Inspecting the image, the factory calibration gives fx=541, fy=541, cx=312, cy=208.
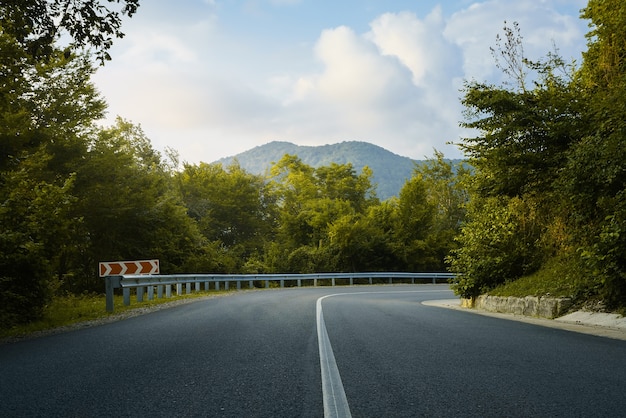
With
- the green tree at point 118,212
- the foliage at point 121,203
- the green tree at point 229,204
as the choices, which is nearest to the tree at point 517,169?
the foliage at point 121,203

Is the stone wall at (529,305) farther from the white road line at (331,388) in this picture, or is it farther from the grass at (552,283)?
the white road line at (331,388)

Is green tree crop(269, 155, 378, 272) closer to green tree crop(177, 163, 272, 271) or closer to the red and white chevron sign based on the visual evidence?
green tree crop(177, 163, 272, 271)

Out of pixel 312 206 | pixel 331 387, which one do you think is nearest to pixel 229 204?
pixel 312 206

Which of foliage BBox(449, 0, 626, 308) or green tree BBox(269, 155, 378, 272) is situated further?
green tree BBox(269, 155, 378, 272)

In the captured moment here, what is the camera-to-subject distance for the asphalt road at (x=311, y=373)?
4.00 metres

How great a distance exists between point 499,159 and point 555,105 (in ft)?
6.27

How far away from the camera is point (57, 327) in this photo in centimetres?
1098

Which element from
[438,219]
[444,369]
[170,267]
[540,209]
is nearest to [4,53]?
[444,369]

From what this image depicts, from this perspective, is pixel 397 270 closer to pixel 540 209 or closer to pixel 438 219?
pixel 438 219

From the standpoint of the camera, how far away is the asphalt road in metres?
4.00

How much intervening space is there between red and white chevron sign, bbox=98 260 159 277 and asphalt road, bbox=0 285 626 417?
362 inches

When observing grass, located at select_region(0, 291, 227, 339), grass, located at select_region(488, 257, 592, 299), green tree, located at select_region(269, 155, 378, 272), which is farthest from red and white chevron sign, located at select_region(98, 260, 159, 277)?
green tree, located at select_region(269, 155, 378, 272)

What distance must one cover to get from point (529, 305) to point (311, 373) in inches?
382

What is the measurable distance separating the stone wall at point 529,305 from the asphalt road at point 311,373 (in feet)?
11.0
